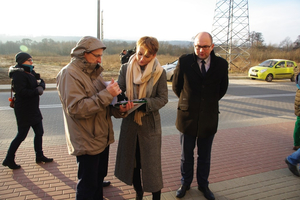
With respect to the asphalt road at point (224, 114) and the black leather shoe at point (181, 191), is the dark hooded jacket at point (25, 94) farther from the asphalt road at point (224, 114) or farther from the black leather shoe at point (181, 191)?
the black leather shoe at point (181, 191)

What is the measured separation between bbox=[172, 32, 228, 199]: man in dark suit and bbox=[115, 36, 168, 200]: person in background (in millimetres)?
451

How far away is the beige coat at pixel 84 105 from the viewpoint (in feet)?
6.87

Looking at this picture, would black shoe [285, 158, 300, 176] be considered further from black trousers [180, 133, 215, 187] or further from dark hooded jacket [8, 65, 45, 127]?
dark hooded jacket [8, 65, 45, 127]

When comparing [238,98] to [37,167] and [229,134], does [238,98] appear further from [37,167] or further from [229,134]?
[37,167]

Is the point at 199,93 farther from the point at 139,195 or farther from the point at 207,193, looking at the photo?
the point at 139,195

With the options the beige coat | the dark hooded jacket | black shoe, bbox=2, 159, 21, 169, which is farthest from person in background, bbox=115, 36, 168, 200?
black shoe, bbox=2, 159, 21, 169

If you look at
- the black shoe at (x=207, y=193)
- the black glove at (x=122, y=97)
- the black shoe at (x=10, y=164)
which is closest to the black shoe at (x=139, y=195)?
the black shoe at (x=207, y=193)

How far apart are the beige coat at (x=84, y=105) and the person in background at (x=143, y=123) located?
32cm

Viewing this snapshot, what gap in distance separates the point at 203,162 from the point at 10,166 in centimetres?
296

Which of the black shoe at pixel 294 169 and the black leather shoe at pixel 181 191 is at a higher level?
the black shoe at pixel 294 169

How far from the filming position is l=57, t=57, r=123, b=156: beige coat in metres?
2.09

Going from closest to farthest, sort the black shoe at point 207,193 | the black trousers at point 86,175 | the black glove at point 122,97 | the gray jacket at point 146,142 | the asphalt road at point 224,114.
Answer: the black trousers at point 86,175, the black glove at point 122,97, the gray jacket at point 146,142, the black shoe at point 207,193, the asphalt road at point 224,114

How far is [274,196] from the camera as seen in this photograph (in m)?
3.19

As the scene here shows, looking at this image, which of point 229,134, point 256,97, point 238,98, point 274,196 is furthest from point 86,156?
point 256,97
